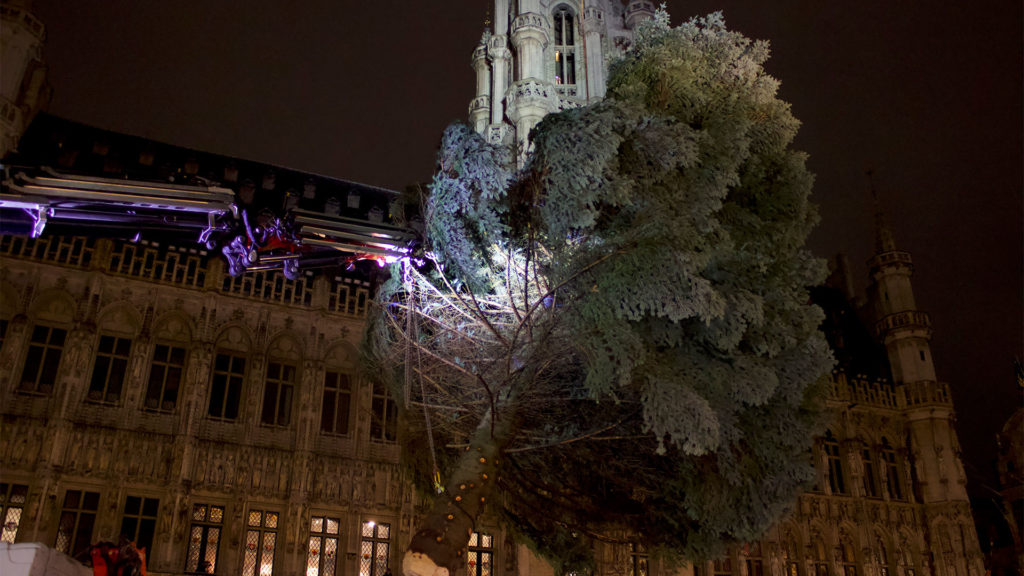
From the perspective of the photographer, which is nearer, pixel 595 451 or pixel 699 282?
pixel 699 282

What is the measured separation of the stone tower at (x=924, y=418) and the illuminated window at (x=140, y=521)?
22315 mm

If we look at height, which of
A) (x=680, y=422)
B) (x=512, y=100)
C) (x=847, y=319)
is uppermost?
(x=512, y=100)

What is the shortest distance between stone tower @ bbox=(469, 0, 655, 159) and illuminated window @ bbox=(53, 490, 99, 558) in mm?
13666

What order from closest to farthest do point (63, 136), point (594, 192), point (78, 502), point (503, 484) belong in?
point (594, 192), point (503, 484), point (78, 502), point (63, 136)

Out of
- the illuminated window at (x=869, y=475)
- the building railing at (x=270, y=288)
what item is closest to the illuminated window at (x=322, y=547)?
the building railing at (x=270, y=288)

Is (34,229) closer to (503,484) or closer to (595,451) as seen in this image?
(503,484)

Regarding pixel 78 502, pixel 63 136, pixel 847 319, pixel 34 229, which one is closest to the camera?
pixel 34 229

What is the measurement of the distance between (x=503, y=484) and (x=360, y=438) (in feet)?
25.9

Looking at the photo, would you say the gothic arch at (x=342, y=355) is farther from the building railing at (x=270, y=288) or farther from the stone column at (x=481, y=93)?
the stone column at (x=481, y=93)

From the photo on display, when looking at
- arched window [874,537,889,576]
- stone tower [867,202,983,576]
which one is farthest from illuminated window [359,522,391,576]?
stone tower [867,202,983,576]

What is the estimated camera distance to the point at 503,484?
13.5 meters

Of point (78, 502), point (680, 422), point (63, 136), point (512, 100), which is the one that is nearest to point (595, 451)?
point (680, 422)

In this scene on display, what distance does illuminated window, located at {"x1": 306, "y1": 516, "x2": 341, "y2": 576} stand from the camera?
1906 centimetres

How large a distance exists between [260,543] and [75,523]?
3733mm
